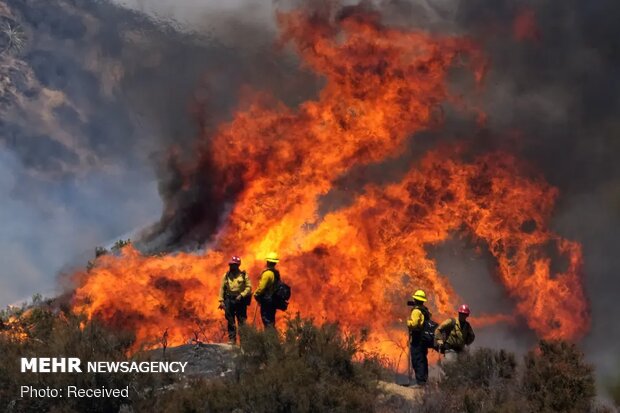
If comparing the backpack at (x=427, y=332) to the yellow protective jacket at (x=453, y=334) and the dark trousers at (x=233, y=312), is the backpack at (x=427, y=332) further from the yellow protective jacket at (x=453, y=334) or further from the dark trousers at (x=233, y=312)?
the dark trousers at (x=233, y=312)

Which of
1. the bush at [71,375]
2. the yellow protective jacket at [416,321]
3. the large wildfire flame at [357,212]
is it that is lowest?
the bush at [71,375]

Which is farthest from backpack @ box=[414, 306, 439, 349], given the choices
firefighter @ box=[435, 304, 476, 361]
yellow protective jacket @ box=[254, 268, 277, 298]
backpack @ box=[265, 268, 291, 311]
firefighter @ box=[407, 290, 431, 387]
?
yellow protective jacket @ box=[254, 268, 277, 298]

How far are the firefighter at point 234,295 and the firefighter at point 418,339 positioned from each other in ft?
10.3

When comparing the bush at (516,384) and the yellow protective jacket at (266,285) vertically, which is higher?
the yellow protective jacket at (266,285)

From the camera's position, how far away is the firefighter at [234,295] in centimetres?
1305

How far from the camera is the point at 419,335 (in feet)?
38.7

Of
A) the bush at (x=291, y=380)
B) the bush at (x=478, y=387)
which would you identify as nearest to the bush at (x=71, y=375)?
the bush at (x=291, y=380)

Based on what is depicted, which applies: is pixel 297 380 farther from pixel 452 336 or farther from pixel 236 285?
pixel 236 285

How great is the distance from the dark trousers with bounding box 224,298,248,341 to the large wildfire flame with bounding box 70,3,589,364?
8.43 feet

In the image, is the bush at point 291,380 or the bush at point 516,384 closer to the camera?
the bush at point 291,380

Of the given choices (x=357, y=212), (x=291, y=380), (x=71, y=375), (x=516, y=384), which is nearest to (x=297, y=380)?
(x=291, y=380)

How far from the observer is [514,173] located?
18.8 m

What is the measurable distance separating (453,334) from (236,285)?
404 centimetres

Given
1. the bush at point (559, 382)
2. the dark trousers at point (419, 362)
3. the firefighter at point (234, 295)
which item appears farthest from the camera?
the firefighter at point (234, 295)
